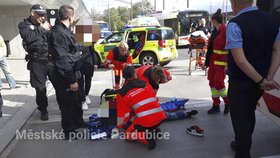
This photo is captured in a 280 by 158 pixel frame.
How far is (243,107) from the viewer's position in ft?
9.21

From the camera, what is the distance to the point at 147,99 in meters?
3.69

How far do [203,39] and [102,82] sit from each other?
139 inches

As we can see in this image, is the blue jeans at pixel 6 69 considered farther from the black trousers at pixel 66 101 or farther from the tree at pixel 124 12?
the tree at pixel 124 12

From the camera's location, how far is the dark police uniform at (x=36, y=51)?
4.82 meters

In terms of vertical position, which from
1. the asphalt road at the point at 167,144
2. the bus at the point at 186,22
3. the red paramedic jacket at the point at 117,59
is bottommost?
the asphalt road at the point at 167,144

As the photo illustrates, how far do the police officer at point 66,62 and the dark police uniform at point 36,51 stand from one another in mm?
835

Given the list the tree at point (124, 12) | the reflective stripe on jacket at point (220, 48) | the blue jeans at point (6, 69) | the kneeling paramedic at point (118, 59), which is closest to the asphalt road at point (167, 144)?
the reflective stripe on jacket at point (220, 48)

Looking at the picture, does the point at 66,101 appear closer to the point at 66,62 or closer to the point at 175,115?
the point at 66,62

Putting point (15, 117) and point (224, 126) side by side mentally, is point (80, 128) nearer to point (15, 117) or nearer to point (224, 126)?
point (15, 117)

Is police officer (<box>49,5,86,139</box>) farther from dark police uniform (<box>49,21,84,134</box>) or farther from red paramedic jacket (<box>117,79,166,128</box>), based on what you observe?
red paramedic jacket (<box>117,79,166,128</box>)

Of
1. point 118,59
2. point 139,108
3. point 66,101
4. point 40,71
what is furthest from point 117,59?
point 139,108

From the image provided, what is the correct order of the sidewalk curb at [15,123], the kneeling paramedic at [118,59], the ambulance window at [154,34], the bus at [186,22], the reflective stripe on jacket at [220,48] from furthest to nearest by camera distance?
the bus at [186,22] → the ambulance window at [154,34] → the kneeling paramedic at [118,59] → the reflective stripe on jacket at [220,48] → the sidewalk curb at [15,123]

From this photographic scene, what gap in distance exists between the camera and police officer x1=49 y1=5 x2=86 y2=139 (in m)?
3.74

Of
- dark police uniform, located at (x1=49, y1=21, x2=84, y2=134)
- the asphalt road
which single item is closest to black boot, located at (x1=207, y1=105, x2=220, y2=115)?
the asphalt road
